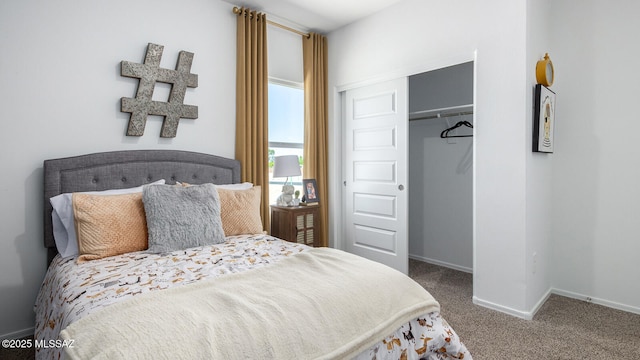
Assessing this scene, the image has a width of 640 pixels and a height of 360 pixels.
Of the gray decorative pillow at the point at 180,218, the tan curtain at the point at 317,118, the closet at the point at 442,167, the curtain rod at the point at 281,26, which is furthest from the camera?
the tan curtain at the point at 317,118

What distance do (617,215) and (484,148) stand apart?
45.8 inches

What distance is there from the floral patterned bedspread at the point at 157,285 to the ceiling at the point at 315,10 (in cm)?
239

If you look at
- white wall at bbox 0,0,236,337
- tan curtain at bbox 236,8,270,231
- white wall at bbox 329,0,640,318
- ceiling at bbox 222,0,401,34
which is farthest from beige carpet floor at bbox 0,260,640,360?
ceiling at bbox 222,0,401,34

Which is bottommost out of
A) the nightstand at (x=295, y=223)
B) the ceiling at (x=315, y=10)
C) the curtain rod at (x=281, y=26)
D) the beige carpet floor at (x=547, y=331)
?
the beige carpet floor at (x=547, y=331)

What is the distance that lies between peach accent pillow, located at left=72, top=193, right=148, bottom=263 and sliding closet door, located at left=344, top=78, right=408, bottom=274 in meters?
2.24

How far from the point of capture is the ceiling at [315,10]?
3170mm

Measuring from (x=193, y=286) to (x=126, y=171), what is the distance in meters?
1.56

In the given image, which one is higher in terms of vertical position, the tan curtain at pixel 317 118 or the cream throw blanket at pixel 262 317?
the tan curtain at pixel 317 118

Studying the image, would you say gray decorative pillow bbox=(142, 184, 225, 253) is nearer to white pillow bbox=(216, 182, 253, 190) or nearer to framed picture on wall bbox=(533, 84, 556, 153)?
white pillow bbox=(216, 182, 253, 190)

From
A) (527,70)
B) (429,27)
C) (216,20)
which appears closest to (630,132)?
(527,70)

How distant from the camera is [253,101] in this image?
3268 mm

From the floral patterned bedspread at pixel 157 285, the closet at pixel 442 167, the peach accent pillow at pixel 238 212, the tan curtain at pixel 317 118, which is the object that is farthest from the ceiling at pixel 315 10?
the floral patterned bedspread at pixel 157 285

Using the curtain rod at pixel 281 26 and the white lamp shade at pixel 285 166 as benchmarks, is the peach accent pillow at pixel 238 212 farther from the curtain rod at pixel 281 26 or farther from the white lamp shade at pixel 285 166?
the curtain rod at pixel 281 26

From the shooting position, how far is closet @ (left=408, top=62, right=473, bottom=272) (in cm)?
353
